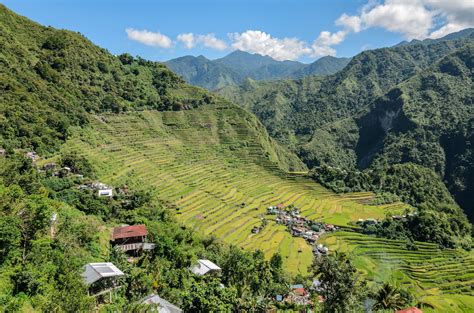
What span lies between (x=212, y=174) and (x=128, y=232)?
35923 mm

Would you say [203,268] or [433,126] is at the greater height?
[433,126]

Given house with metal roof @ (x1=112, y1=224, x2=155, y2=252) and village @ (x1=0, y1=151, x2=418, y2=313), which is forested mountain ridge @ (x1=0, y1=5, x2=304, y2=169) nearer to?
village @ (x1=0, y1=151, x2=418, y2=313)

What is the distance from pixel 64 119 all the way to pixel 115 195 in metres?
21.6

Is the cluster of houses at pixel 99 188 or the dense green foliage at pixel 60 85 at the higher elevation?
the dense green foliage at pixel 60 85

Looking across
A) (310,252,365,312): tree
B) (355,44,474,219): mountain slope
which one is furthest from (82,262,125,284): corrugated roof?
(355,44,474,219): mountain slope

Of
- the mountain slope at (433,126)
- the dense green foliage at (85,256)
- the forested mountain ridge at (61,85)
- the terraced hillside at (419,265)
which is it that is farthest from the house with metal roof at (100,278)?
the mountain slope at (433,126)

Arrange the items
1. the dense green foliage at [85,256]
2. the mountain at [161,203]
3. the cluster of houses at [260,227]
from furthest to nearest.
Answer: the cluster of houses at [260,227], the mountain at [161,203], the dense green foliage at [85,256]

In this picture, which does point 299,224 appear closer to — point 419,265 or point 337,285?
point 419,265

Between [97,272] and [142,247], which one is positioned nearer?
[97,272]

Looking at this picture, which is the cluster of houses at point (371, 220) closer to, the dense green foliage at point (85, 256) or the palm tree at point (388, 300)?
the dense green foliage at point (85, 256)

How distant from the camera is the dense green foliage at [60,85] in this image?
4953cm

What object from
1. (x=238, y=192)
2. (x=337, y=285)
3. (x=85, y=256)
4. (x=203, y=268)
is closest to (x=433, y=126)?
(x=238, y=192)

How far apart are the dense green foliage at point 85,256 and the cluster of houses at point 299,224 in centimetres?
1623

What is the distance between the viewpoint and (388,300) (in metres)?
21.5
